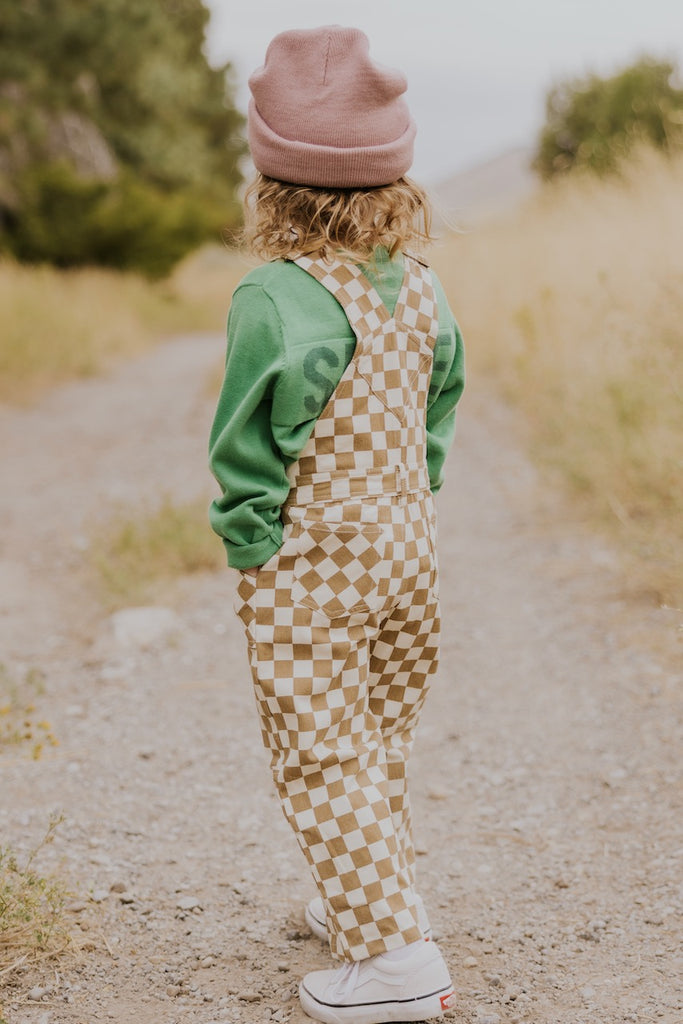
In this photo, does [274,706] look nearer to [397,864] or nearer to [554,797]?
[397,864]

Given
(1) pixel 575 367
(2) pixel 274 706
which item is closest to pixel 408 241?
(2) pixel 274 706

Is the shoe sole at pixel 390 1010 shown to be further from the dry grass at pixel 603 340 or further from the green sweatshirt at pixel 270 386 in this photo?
the dry grass at pixel 603 340

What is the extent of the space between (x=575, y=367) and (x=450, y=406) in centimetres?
408

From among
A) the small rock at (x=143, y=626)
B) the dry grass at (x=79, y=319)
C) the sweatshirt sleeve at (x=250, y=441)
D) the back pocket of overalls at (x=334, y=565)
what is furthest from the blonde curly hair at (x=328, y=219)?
the dry grass at (x=79, y=319)

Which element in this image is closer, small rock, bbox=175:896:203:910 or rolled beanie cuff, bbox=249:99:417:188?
rolled beanie cuff, bbox=249:99:417:188

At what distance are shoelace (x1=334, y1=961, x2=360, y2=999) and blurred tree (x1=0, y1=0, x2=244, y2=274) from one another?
13112 millimetres

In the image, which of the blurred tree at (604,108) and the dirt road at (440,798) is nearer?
the dirt road at (440,798)

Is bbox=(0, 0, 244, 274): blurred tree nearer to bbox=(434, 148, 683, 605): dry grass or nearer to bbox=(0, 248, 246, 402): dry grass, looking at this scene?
bbox=(0, 248, 246, 402): dry grass

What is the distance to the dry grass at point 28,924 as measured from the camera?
2041 millimetres

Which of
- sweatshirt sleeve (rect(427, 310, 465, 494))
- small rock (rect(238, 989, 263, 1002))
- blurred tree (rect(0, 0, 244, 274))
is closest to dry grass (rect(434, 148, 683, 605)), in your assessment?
sweatshirt sleeve (rect(427, 310, 465, 494))

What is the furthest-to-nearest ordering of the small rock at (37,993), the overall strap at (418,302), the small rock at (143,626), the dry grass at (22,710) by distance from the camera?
the small rock at (143,626), the dry grass at (22,710), the small rock at (37,993), the overall strap at (418,302)

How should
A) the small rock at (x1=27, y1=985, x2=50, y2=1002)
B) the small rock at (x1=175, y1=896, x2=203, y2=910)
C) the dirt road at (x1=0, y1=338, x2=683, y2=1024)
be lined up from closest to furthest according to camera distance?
the small rock at (x1=27, y1=985, x2=50, y2=1002), the dirt road at (x1=0, y1=338, x2=683, y2=1024), the small rock at (x1=175, y1=896, x2=203, y2=910)

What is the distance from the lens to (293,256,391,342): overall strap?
1.76 metres

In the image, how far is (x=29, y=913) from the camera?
2088 millimetres
